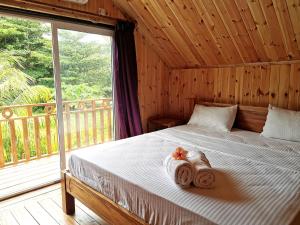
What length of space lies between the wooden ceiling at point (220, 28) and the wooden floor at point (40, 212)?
2347 millimetres

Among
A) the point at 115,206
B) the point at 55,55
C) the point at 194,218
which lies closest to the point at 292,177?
the point at 194,218

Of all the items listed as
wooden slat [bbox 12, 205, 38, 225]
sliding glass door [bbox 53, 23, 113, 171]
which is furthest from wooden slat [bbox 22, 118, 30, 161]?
wooden slat [bbox 12, 205, 38, 225]

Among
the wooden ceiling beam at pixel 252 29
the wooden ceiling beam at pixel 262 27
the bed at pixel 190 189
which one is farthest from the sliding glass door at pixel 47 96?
the wooden ceiling beam at pixel 262 27

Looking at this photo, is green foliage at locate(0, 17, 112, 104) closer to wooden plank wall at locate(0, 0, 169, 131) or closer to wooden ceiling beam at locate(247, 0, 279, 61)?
wooden plank wall at locate(0, 0, 169, 131)

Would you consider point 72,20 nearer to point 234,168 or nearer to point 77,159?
point 77,159

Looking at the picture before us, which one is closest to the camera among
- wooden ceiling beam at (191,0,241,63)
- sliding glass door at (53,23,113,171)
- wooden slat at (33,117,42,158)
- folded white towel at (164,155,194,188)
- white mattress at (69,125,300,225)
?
white mattress at (69,125,300,225)

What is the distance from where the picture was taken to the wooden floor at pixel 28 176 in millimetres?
2611

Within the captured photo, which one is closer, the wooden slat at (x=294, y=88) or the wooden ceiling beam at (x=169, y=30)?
the wooden slat at (x=294, y=88)

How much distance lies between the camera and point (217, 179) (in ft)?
4.81

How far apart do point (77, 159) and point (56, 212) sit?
61cm

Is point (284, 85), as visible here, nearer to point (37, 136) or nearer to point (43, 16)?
point (43, 16)

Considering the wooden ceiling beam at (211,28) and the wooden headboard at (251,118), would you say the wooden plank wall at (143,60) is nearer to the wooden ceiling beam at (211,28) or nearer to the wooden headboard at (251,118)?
the wooden ceiling beam at (211,28)

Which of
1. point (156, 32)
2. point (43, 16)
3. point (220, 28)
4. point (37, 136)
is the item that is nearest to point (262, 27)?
→ point (220, 28)

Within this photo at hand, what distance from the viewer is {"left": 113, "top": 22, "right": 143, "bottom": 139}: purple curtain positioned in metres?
2.98
